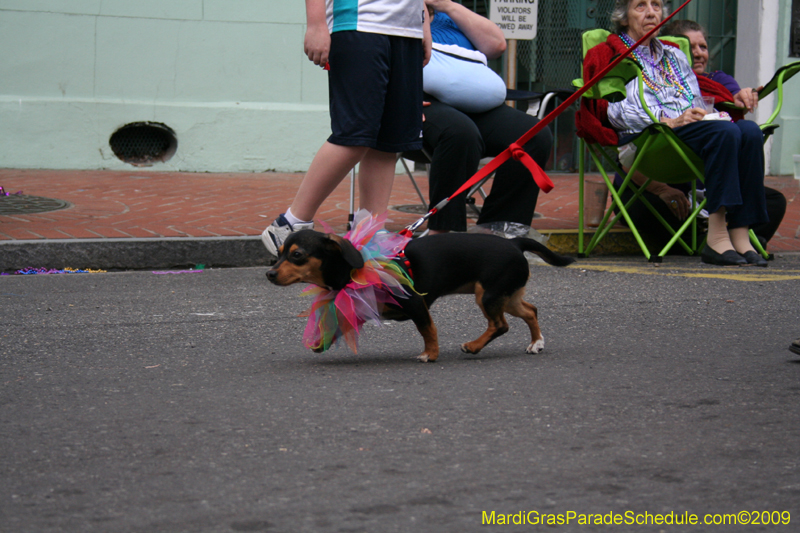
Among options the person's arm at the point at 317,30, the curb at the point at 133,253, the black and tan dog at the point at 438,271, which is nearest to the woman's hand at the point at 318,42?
the person's arm at the point at 317,30

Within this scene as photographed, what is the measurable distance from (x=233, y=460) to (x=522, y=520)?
0.66 m

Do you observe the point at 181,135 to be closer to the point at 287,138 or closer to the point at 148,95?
the point at 148,95

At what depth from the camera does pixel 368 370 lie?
9.07 feet

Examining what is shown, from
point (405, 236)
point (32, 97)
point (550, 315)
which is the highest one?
point (32, 97)

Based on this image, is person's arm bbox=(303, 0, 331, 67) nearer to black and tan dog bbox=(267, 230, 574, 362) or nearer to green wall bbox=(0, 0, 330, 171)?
black and tan dog bbox=(267, 230, 574, 362)

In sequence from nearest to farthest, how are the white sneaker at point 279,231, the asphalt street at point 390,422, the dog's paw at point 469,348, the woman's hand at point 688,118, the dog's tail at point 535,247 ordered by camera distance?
the asphalt street at point 390,422, the dog's paw at point 469,348, the dog's tail at point 535,247, the white sneaker at point 279,231, the woman's hand at point 688,118

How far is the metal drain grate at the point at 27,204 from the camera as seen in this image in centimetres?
589

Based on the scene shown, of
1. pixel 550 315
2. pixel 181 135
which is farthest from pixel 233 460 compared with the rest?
A: pixel 181 135

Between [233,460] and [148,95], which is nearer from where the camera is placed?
[233,460]

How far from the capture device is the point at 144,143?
8820 mm

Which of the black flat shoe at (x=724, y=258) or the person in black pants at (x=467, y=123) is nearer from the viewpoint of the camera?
the person in black pants at (x=467, y=123)

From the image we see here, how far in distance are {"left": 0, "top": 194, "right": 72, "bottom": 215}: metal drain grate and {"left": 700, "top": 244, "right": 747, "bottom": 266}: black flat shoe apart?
168 inches

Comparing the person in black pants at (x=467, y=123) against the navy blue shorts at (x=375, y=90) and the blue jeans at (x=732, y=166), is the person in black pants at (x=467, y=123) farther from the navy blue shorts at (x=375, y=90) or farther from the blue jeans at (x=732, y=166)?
the blue jeans at (x=732, y=166)

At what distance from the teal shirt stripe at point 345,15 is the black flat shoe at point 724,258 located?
8.61 ft
